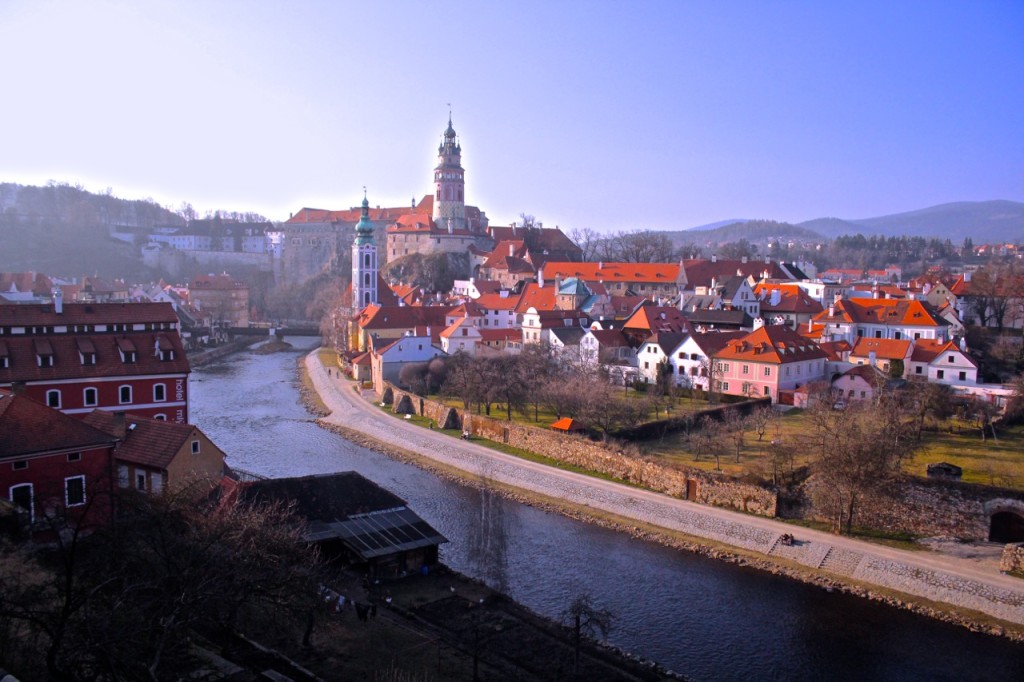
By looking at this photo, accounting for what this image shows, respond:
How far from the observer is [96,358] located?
19.3 metres

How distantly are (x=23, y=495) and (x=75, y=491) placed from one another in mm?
779

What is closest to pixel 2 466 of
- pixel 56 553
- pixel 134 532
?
pixel 56 553

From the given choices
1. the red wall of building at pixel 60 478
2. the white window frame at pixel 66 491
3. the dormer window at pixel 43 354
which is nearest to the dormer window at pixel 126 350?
the dormer window at pixel 43 354

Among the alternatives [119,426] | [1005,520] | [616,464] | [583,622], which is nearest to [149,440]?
[119,426]

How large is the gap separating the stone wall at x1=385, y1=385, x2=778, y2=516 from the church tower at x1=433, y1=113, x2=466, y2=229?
41.2 m

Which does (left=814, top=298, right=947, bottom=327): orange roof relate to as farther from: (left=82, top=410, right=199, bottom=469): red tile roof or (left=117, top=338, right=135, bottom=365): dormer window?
(left=82, top=410, right=199, bottom=469): red tile roof

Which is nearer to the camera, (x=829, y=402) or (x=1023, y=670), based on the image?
(x=1023, y=670)

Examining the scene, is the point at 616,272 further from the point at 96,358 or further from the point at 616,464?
the point at 96,358

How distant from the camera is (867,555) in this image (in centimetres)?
1507

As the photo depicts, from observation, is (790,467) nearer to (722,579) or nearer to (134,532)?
(722,579)

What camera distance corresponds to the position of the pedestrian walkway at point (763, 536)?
13734 millimetres

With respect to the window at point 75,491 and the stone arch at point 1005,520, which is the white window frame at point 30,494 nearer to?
the window at point 75,491

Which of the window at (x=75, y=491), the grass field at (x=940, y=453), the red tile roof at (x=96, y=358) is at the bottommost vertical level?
the grass field at (x=940, y=453)

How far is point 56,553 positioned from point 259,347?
41005mm
